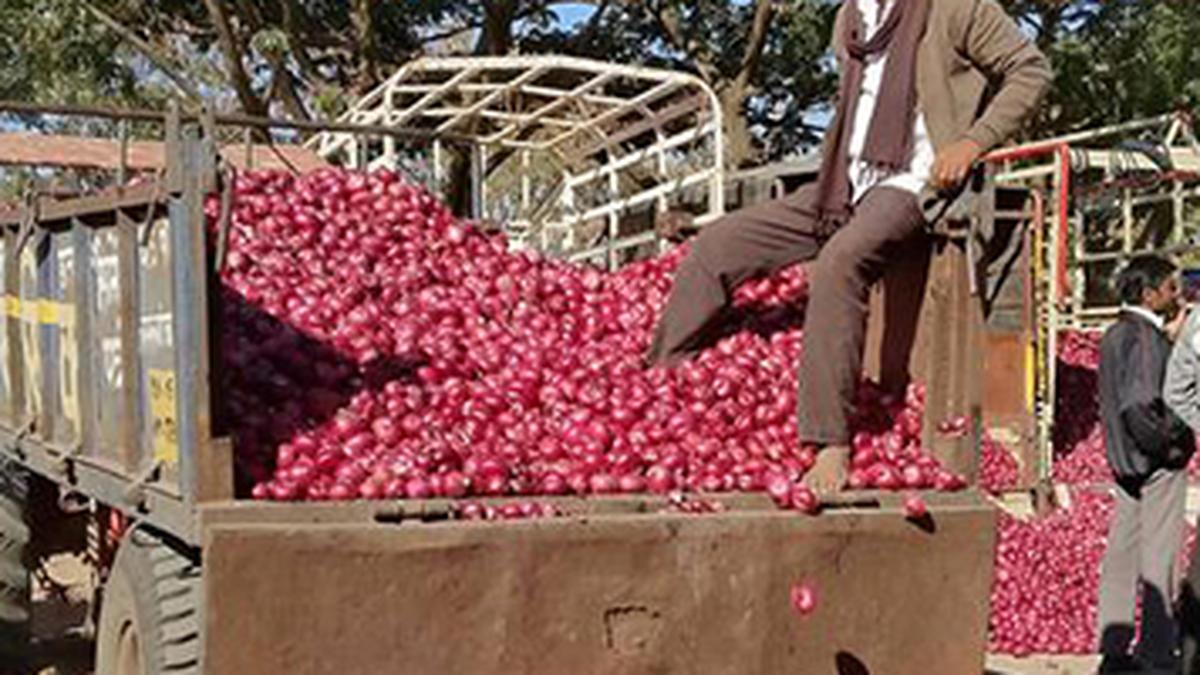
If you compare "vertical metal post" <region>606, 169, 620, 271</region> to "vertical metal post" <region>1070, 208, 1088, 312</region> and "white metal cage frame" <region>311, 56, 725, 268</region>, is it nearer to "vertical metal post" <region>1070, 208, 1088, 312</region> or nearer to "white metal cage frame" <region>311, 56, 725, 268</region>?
"white metal cage frame" <region>311, 56, 725, 268</region>

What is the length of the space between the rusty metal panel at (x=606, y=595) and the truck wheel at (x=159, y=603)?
0.30m

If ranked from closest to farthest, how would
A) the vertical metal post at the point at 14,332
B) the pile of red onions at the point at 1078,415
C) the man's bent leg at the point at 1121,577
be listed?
1. the vertical metal post at the point at 14,332
2. the man's bent leg at the point at 1121,577
3. the pile of red onions at the point at 1078,415

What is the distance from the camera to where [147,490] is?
4.16m

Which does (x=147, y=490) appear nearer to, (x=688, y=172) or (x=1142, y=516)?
(x=1142, y=516)

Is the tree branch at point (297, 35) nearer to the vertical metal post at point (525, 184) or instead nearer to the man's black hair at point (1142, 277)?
the vertical metal post at point (525, 184)

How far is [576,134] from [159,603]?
10.1 m

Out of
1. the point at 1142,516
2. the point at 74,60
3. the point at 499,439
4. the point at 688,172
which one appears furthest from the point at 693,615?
the point at 74,60

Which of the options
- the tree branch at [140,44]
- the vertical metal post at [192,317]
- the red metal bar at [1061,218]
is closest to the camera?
the vertical metal post at [192,317]

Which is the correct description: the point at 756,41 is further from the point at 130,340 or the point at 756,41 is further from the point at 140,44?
the point at 130,340

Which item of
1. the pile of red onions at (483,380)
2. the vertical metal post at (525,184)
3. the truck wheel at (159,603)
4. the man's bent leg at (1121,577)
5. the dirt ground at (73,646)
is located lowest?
the dirt ground at (73,646)

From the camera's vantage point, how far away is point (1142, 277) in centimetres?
727

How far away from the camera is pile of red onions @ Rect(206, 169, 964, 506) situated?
4098 millimetres

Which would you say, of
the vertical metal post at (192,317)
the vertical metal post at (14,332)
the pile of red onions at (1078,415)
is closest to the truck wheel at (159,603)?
the vertical metal post at (192,317)

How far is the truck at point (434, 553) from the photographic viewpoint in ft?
12.1
